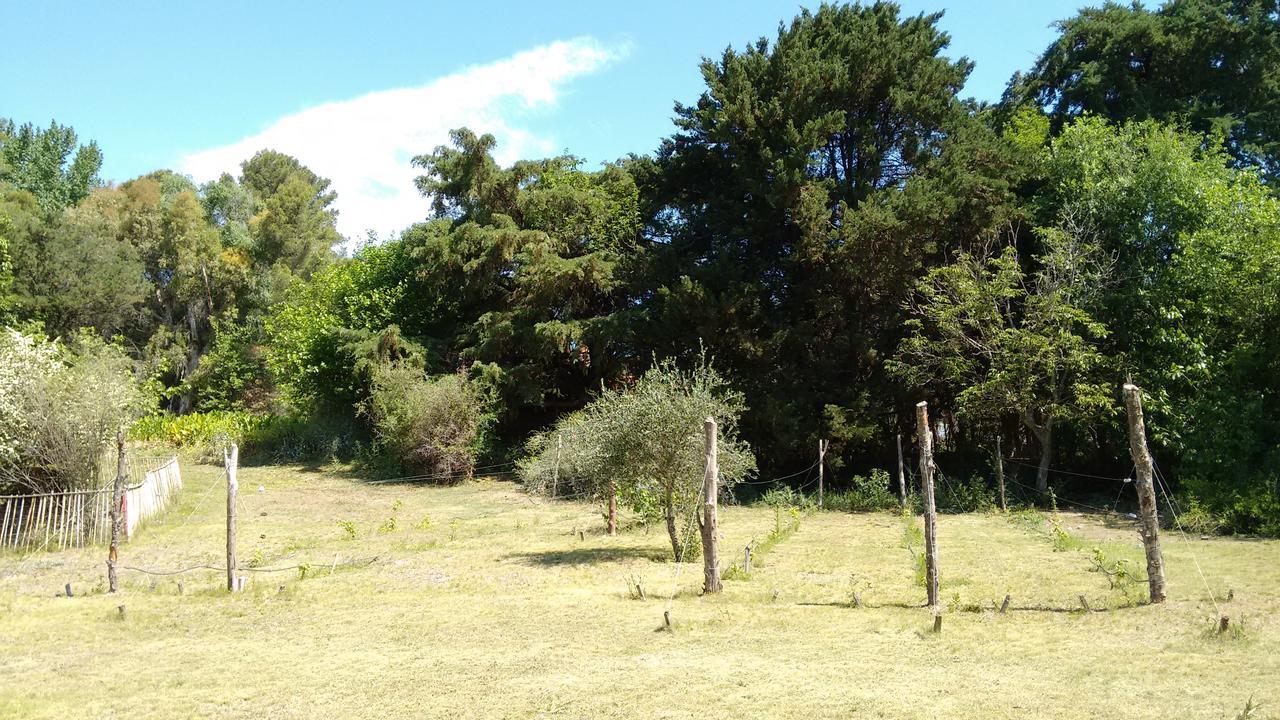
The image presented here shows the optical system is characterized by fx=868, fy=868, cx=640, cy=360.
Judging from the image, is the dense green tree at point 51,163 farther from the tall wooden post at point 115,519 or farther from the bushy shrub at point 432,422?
the tall wooden post at point 115,519

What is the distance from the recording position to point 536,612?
11.3 metres

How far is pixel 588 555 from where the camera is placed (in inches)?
616

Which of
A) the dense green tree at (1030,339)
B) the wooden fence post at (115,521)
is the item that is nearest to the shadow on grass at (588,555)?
the wooden fence post at (115,521)

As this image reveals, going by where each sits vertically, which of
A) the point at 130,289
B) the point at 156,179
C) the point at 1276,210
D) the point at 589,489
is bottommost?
the point at 589,489

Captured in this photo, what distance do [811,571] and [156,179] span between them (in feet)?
189

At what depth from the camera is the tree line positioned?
69.6 ft

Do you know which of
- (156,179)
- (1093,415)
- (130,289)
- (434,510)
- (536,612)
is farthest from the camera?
(156,179)

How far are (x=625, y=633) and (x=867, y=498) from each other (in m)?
14.3

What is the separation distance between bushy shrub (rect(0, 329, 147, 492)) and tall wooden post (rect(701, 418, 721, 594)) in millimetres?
13169

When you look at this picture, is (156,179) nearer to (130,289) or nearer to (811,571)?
(130,289)

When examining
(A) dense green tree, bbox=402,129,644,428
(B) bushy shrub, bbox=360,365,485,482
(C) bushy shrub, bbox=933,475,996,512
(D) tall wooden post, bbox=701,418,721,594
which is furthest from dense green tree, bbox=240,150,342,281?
(D) tall wooden post, bbox=701,418,721,594

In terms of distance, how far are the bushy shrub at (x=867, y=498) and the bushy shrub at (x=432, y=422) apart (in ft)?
40.5

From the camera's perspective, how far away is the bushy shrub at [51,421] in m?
17.2

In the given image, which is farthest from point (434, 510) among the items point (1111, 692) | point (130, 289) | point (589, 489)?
point (130, 289)
